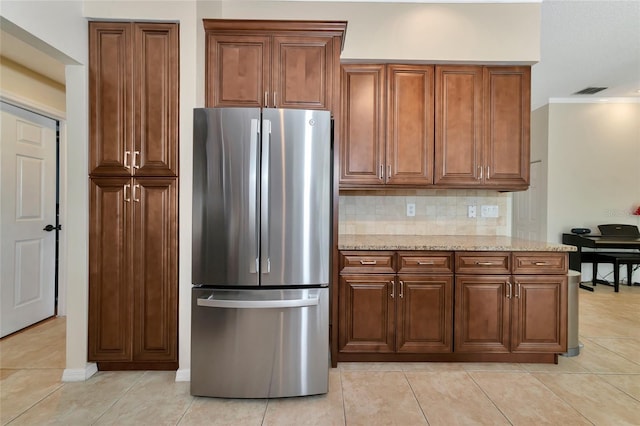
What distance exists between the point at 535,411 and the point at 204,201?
2.27 metres

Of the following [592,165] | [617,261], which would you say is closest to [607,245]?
[617,261]

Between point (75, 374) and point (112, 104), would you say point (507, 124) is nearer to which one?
point (112, 104)

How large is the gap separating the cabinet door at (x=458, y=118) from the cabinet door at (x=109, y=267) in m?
2.42

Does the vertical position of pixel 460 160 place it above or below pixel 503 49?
below

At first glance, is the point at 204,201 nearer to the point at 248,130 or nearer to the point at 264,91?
the point at 248,130

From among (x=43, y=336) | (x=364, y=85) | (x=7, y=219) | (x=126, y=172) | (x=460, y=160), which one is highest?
(x=364, y=85)

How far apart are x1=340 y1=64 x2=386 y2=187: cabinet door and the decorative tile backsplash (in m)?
0.42

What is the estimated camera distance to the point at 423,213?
3.21 m

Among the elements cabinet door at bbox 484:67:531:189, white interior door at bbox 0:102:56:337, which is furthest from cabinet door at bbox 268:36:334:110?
white interior door at bbox 0:102:56:337

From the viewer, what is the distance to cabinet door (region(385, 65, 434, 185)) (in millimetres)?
2836

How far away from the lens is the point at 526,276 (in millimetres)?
2529

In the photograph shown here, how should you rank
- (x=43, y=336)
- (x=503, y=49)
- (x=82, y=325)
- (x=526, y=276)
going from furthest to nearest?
(x=43, y=336) → (x=503, y=49) → (x=526, y=276) → (x=82, y=325)

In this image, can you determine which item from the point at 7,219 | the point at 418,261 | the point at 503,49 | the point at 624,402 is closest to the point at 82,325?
the point at 7,219

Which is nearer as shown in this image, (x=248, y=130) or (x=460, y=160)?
(x=248, y=130)
